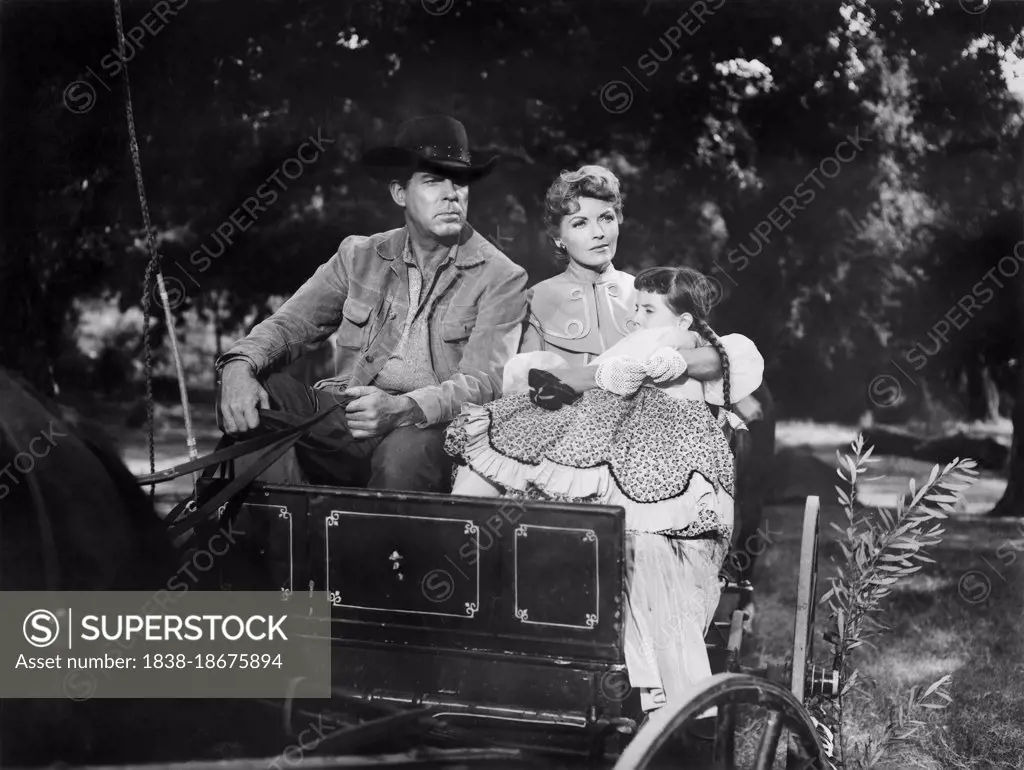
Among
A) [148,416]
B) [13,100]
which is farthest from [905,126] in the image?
[13,100]

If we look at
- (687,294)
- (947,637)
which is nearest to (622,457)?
(687,294)

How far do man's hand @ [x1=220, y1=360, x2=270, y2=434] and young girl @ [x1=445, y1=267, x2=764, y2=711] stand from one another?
2.03 feet

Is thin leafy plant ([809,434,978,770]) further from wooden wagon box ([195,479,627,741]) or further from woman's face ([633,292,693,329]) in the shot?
wooden wagon box ([195,479,627,741])

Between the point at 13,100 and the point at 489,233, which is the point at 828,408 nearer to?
the point at 489,233

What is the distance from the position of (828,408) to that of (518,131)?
1.42 meters

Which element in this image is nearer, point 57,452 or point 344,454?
point 57,452

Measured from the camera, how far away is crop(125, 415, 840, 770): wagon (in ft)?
9.37

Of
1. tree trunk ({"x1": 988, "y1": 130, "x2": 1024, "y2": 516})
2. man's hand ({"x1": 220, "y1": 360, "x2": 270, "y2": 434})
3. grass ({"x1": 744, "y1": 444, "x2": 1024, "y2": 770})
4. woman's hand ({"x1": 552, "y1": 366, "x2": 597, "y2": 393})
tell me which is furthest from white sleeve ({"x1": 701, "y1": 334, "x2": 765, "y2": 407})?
man's hand ({"x1": 220, "y1": 360, "x2": 270, "y2": 434})

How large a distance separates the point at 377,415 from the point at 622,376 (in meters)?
0.76

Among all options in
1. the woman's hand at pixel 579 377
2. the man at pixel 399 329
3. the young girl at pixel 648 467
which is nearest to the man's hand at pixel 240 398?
the man at pixel 399 329

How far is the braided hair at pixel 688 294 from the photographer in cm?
331

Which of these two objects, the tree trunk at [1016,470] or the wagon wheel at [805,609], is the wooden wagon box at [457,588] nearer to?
the wagon wheel at [805,609]

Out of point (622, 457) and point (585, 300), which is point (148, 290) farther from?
point (622, 457)

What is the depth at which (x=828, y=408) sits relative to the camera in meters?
3.74
